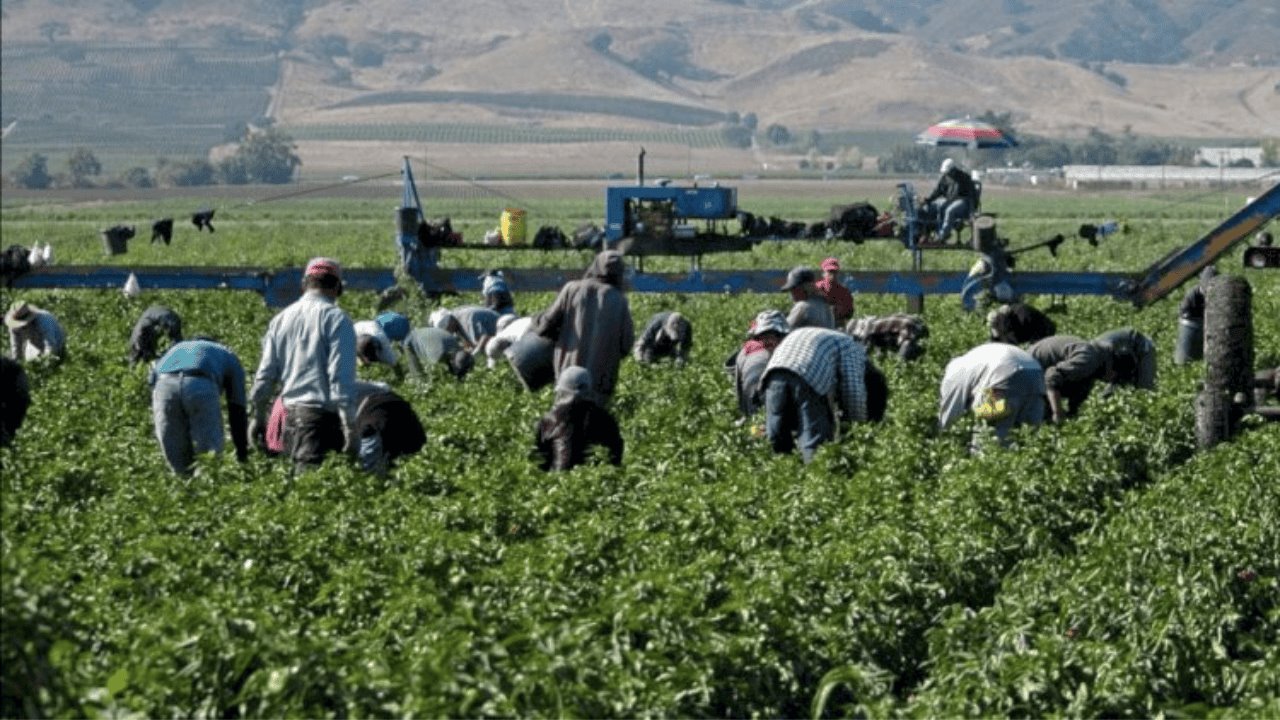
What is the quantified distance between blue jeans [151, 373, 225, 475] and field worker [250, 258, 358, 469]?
→ 0.82m

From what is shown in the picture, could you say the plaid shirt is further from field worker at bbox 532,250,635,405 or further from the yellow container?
the yellow container

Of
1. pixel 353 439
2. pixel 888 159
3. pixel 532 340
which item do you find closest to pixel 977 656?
pixel 353 439

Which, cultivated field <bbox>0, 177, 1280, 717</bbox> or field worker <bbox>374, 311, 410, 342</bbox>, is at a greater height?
field worker <bbox>374, 311, 410, 342</bbox>

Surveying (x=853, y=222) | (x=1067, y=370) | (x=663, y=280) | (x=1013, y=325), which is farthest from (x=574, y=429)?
(x=853, y=222)

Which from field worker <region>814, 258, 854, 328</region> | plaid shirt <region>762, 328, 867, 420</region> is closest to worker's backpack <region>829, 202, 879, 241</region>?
field worker <region>814, 258, 854, 328</region>

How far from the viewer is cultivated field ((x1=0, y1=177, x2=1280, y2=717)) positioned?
28.1 feet

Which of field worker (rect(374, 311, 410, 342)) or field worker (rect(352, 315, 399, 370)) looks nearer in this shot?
field worker (rect(352, 315, 399, 370))

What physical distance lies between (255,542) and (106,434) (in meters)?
5.61

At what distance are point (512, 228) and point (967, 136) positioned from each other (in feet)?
31.3

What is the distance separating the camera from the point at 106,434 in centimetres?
1627

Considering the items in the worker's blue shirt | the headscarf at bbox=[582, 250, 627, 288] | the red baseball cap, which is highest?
the red baseball cap

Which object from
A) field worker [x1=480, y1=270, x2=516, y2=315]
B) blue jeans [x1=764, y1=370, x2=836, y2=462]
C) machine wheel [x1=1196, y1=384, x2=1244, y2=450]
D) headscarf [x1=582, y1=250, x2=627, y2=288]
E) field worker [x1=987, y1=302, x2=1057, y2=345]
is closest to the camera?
machine wheel [x1=1196, y1=384, x2=1244, y2=450]

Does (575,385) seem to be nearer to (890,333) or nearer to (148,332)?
(148,332)

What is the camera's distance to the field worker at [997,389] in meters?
15.7
